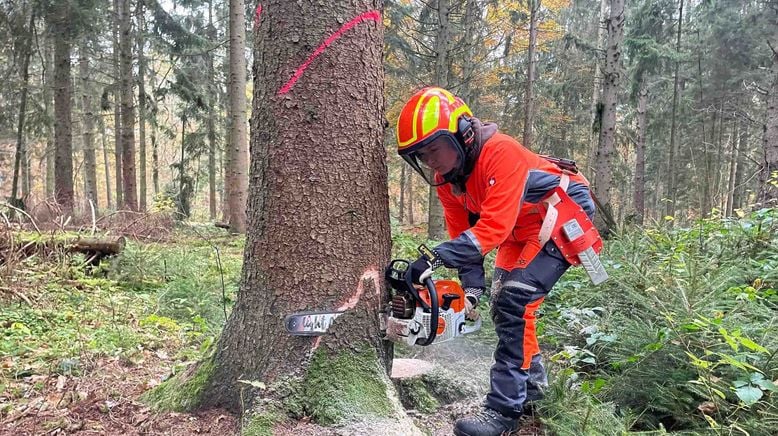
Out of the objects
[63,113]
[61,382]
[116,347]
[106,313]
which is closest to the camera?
[61,382]

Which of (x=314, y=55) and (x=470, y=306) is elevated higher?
(x=314, y=55)

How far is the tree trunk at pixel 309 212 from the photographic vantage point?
7.45 feet

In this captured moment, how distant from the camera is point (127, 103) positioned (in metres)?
11.9

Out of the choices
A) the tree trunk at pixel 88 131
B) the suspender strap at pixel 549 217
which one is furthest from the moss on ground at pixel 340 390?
the tree trunk at pixel 88 131

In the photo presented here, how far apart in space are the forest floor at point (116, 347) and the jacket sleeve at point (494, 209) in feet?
2.81

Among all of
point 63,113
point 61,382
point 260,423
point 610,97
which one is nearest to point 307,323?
point 260,423

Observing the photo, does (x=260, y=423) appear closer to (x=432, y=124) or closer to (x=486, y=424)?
(x=486, y=424)

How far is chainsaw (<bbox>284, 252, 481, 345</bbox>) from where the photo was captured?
7.47 ft

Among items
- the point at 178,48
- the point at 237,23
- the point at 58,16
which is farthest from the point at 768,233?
the point at 178,48

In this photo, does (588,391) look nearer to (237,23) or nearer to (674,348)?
(674,348)

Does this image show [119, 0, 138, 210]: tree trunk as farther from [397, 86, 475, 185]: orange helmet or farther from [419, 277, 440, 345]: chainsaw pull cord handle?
[419, 277, 440, 345]: chainsaw pull cord handle

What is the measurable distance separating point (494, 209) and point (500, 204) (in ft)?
0.13

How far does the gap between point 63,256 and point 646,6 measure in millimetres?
18849

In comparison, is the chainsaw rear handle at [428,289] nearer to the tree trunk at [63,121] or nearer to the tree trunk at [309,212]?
the tree trunk at [309,212]
